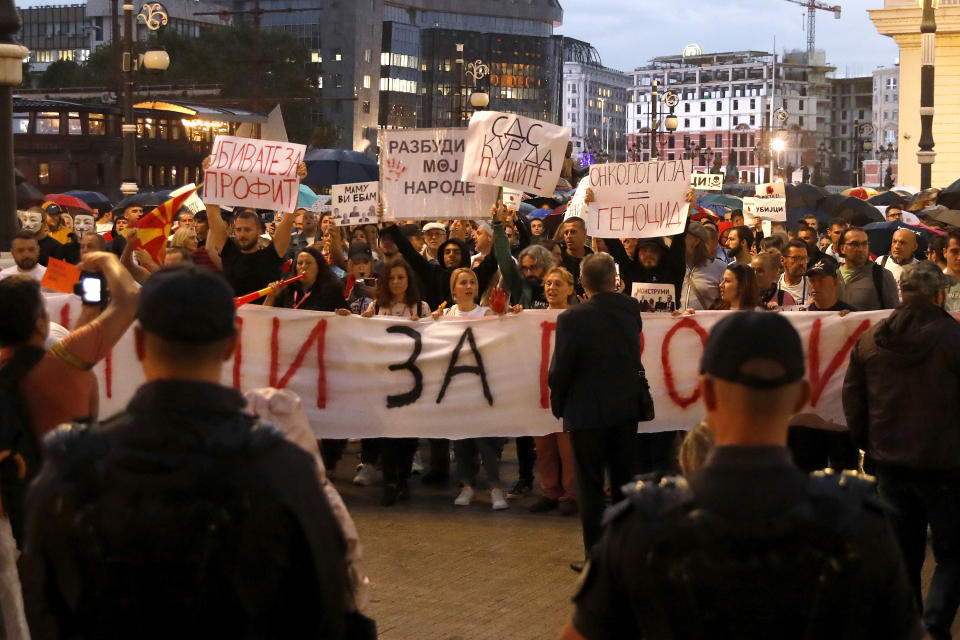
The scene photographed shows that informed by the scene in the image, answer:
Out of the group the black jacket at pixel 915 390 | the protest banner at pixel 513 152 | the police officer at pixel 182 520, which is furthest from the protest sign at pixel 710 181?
the police officer at pixel 182 520

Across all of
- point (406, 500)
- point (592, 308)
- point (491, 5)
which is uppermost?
point (491, 5)

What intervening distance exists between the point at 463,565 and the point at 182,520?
200 inches

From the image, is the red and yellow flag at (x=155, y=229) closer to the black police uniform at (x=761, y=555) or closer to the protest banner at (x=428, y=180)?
the protest banner at (x=428, y=180)

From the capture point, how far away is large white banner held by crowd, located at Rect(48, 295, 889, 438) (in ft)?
30.3

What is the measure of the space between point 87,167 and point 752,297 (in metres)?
49.9

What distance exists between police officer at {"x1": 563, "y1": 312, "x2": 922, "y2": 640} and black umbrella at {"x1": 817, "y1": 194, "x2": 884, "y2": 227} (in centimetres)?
1973

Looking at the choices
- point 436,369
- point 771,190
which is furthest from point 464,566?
point 771,190

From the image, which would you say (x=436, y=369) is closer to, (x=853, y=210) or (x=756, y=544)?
(x=756, y=544)

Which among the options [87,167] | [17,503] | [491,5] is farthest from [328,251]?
[491,5]

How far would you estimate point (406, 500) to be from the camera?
30.6 ft

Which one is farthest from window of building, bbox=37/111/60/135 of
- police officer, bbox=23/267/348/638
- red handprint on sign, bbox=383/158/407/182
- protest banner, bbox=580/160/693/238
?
police officer, bbox=23/267/348/638

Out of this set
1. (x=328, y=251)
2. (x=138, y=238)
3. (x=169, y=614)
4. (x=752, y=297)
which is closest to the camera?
(x=169, y=614)

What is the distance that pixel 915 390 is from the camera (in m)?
6.02

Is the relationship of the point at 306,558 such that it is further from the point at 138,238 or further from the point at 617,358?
Result: the point at 138,238
